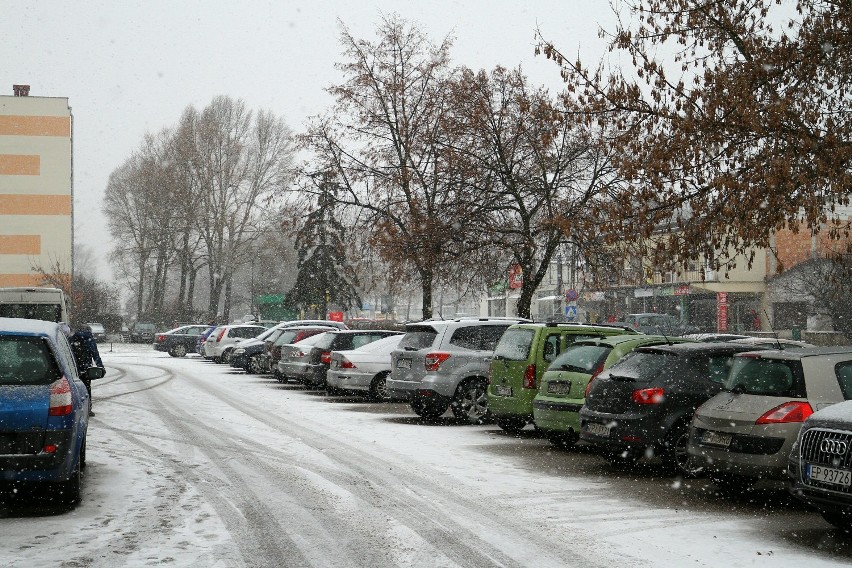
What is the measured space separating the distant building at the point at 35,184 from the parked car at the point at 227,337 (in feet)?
105

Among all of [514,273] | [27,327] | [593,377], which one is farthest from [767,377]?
[514,273]

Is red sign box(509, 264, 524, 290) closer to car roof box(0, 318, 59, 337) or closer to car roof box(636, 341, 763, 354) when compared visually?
car roof box(636, 341, 763, 354)

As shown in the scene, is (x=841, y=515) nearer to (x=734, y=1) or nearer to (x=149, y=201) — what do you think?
(x=734, y=1)

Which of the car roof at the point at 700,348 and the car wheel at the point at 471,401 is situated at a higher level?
the car roof at the point at 700,348

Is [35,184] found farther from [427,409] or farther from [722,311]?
[427,409]

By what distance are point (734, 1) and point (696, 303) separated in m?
50.7

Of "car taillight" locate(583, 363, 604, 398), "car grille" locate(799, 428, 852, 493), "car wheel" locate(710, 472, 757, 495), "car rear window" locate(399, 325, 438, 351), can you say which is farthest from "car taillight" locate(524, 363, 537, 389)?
"car grille" locate(799, 428, 852, 493)

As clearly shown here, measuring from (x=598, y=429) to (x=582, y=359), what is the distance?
1857 millimetres

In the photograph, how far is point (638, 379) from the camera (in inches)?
447

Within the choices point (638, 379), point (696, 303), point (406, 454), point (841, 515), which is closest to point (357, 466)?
point (406, 454)

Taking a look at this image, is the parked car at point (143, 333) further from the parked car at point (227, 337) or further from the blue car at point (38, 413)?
the blue car at point (38, 413)

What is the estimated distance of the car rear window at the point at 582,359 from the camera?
13109 millimetres

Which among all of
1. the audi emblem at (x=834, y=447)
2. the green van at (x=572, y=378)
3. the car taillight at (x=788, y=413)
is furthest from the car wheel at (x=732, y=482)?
the green van at (x=572, y=378)

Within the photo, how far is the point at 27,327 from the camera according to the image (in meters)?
9.45
